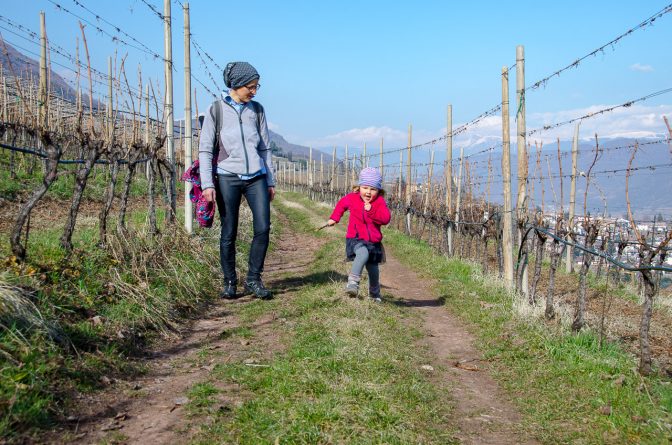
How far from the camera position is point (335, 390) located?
3.38 m

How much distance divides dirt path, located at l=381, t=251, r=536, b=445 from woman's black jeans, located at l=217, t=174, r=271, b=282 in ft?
6.25

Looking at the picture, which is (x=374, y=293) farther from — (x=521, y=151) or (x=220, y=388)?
(x=220, y=388)

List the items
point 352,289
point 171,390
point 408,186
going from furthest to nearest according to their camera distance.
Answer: point 408,186
point 352,289
point 171,390

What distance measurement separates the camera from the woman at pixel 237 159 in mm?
5855

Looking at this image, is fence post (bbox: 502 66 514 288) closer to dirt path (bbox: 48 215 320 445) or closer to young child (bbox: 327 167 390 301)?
young child (bbox: 327 167 390 301)

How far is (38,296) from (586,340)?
427 centimetres

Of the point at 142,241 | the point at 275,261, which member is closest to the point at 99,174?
the point at 275,261

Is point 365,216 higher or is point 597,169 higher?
point 597,169

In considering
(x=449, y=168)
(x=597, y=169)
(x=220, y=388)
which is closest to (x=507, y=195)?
(x=220, y=388)

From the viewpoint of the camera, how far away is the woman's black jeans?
234 inches

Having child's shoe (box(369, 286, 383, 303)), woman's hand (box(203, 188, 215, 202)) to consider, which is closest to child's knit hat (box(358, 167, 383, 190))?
child's shoe (box(369, 286, 383, 303))

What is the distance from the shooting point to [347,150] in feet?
101

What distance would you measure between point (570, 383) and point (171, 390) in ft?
8.76

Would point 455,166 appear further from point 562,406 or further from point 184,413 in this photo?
point 184,413
